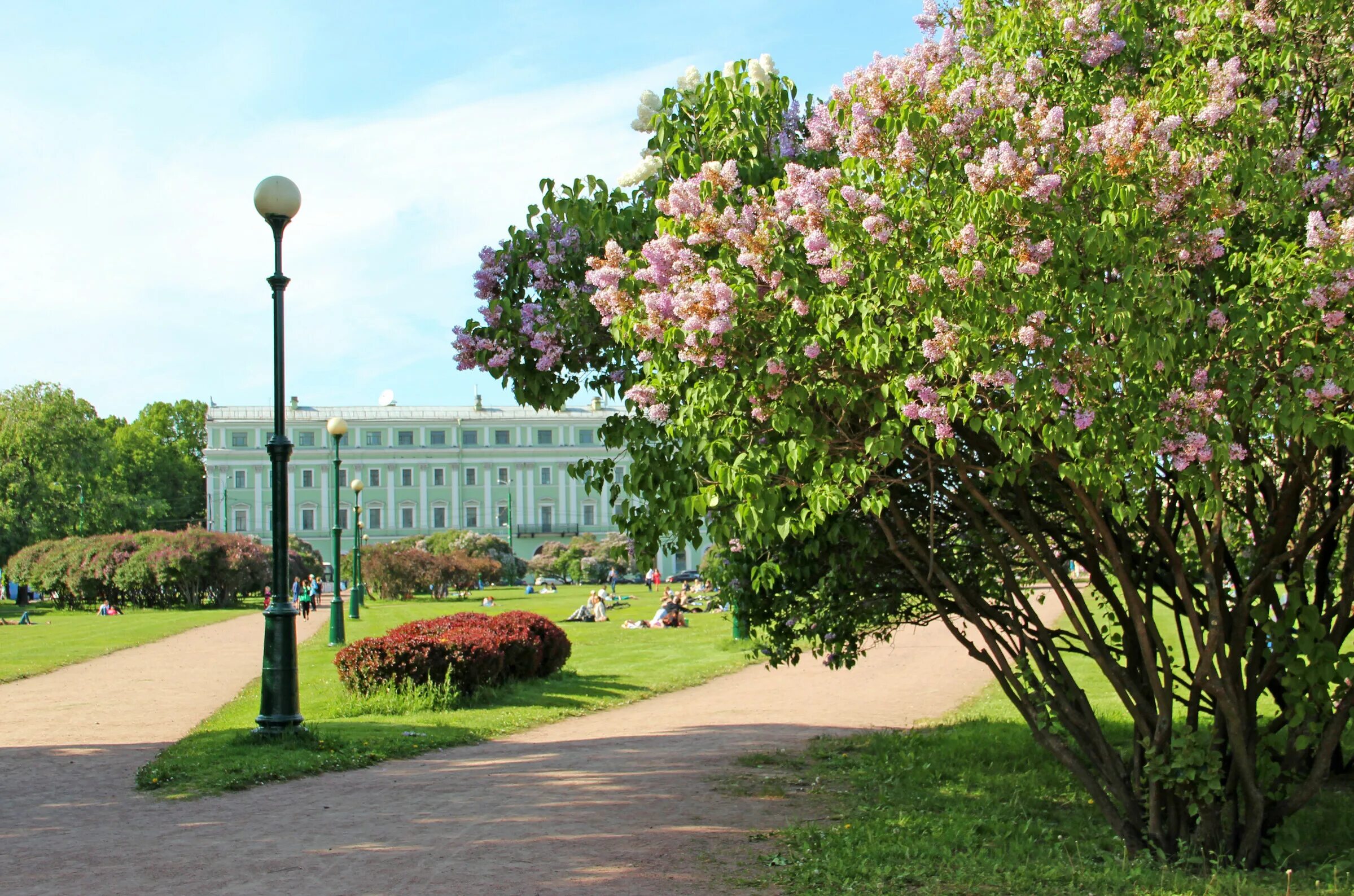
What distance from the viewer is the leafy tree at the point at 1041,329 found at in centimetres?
488

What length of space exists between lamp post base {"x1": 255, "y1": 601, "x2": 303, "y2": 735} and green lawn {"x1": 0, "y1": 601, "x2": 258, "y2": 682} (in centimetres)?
964

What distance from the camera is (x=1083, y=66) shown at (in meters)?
6.04

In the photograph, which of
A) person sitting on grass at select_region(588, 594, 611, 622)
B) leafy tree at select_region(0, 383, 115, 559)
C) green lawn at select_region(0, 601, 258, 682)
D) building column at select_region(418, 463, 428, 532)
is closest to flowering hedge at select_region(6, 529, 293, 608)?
green lawn at select_region(0, 601, 258, 682)

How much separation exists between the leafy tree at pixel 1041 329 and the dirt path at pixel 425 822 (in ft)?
5.51

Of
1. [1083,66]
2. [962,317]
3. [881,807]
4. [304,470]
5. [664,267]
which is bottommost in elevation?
[881,807]

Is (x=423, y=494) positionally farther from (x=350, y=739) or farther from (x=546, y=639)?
(x=350, y=739)

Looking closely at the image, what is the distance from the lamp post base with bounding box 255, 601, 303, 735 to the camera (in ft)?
32.0

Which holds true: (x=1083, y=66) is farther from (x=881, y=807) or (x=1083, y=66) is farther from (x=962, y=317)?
(x=881, y=807)

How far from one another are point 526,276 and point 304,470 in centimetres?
8699

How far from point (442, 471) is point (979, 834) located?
285ft

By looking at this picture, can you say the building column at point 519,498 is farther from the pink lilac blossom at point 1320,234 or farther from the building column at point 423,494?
the pink lilac blossom at point 1320,234

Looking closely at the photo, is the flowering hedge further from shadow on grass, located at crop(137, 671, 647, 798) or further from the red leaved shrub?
shadow on grass, located at crop(137, 671, 647, 798)

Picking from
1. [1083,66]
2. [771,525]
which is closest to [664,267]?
[771,525]

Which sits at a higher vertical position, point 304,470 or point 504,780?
point 304,470
